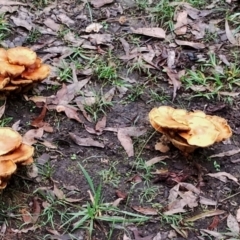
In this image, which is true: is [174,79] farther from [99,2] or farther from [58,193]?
[58,193]

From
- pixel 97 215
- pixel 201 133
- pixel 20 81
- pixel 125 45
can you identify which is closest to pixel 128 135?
pixel 201 133

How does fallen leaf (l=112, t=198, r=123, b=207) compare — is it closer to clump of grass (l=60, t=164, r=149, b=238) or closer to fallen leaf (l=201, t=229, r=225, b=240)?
clump of grass (l=60, t=164, r=149, b=238)

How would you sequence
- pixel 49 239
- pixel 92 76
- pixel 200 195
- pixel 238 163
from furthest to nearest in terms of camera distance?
pixel 92 76
pixel 238 163
pixel 200 195
pixel 49 239

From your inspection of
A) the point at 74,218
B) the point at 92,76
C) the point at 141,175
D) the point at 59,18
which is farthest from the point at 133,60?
the point at 74,218

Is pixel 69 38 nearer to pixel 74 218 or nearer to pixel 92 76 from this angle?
pixel 92 76

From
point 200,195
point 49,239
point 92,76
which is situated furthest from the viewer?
point 92,76

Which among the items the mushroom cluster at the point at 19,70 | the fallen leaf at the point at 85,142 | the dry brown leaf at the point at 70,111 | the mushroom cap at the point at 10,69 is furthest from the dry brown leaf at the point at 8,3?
the fallen leaf at the point at 85,142

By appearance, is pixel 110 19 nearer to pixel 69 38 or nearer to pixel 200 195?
pixel 69 38

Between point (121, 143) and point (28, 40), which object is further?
point (28, 40)

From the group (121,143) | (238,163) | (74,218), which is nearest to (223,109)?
(238,163)
